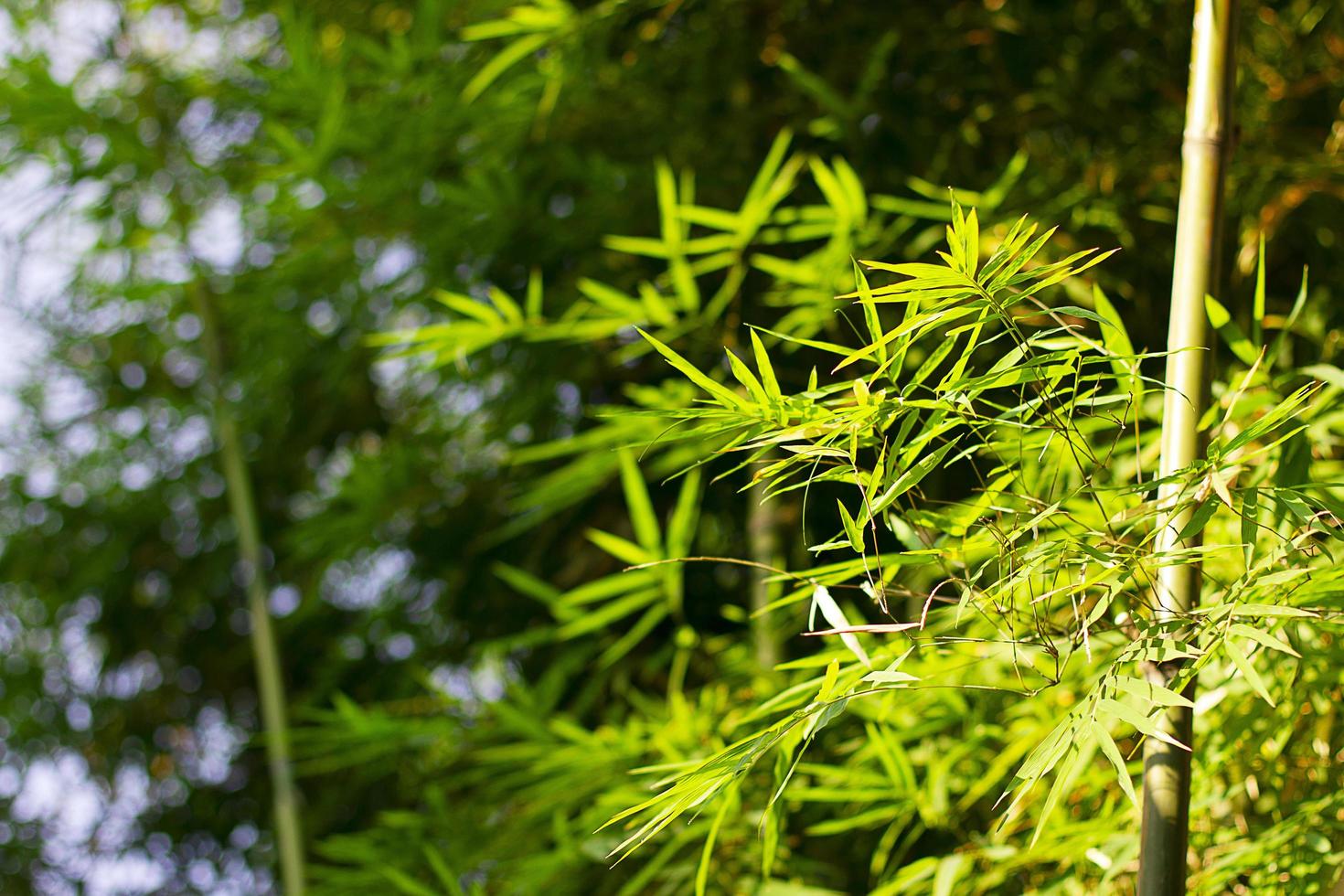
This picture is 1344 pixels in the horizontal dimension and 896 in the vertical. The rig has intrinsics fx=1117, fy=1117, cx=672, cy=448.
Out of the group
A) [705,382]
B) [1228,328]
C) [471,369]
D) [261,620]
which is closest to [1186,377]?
[1228,328]

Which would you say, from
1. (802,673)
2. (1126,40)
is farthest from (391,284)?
(1126,40)

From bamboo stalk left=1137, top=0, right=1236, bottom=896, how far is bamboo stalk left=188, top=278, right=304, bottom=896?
3.61ft

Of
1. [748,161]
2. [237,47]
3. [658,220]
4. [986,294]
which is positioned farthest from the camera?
[237,47]

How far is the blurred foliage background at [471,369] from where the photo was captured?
0.97m

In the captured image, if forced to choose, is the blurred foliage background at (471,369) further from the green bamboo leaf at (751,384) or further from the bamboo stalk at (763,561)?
the green bamboo leaf at (751,384)

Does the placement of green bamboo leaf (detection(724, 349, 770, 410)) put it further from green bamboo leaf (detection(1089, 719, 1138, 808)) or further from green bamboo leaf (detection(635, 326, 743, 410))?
green bamboo leaf (detection(1089, 719, 1138, 808))

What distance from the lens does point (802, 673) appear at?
0.98 metres

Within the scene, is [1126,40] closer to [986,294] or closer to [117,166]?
[986,294]

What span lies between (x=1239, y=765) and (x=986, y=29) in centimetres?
70

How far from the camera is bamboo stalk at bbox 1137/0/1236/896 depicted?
0.48 m

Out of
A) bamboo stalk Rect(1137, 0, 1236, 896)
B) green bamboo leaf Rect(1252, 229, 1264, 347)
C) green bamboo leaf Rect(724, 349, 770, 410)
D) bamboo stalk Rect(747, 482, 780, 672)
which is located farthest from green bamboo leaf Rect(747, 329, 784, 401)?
bamboo stalk Rect(747, 482, 780, 672)

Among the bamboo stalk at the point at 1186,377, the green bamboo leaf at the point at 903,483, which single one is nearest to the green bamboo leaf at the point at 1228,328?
the bamboo stalk at the point at 1186,377

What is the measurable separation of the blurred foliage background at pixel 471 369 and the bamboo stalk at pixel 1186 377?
19 cm

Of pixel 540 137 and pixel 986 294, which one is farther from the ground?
pixel 986 294
